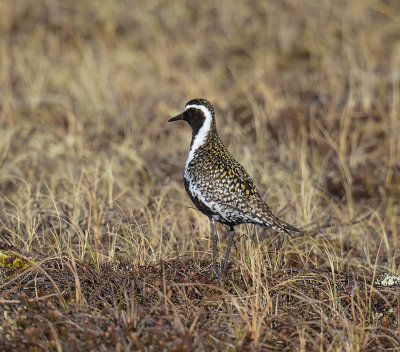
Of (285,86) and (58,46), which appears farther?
(58,46)

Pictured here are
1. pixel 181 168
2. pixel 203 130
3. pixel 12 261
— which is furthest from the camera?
pixel 181 168

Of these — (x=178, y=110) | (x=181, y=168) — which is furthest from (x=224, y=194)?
(x=178, y=110)

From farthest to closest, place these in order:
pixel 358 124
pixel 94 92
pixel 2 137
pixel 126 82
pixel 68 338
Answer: pixel 126 82, pixel 94 92, pixel 358 124, pixel 2 137, pixel 68 338

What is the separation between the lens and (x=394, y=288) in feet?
15.4

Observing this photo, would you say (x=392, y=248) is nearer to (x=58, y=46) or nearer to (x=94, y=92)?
(x=94, y=92)

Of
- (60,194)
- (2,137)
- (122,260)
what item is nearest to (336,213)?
(122,260)

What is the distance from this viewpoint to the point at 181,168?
27.0ft

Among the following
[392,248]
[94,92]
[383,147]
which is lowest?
[392,248]

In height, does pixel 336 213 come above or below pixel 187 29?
below

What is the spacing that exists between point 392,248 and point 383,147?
2.79 metres

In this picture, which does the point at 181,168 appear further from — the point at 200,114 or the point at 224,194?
the point at 224,194

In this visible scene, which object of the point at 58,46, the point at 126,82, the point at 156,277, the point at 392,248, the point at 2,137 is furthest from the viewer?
the point at 58,46

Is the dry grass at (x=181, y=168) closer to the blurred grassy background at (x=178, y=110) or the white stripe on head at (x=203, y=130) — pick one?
the blurred grassy background at (x=178, y=110)

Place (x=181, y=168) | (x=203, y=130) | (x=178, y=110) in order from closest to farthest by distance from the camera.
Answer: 1. (x=203, y=130)
2. (x=181, y=168)
3. (x=178, y=110)
